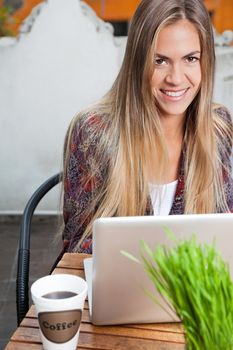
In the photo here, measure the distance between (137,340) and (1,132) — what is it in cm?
295

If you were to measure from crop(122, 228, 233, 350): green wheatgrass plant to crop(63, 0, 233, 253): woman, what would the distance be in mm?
846

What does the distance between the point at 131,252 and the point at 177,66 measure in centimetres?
71

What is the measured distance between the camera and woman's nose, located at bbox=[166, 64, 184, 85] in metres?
1.56

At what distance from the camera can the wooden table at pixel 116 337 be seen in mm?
1052

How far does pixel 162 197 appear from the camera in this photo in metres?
1.69

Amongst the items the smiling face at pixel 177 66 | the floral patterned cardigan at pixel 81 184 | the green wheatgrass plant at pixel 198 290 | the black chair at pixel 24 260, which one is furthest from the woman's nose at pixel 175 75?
the green wheatgrass plant at pixel 198 290

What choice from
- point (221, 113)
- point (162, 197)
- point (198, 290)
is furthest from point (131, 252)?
point (221, 113)

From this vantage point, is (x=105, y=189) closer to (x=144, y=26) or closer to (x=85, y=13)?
(x=144, y=26)

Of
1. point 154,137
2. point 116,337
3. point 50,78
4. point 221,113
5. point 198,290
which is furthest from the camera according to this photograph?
point 50,78

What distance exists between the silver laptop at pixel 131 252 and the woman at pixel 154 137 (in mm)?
469

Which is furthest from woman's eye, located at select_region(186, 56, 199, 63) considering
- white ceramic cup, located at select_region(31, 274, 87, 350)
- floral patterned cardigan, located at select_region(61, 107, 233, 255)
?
white ceramic cup, located at select_region(31, 274, 87, 350)

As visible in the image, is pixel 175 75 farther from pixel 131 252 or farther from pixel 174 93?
pixel 131 252

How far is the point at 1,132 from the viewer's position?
12.6 ft

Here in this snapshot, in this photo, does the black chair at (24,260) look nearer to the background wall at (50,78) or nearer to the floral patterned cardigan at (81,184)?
the floral patterned cardigan at (81,184)
